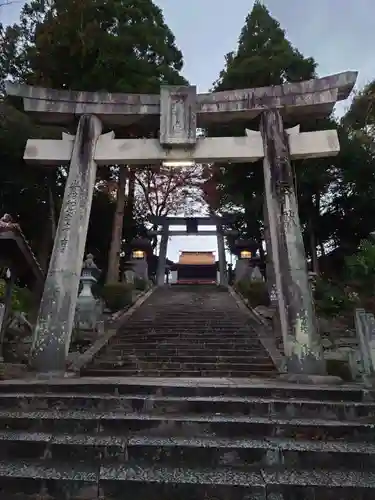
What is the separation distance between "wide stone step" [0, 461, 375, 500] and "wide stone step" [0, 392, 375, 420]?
0.92m

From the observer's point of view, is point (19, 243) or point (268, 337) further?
point (268, 337)

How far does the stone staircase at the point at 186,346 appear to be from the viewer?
Answer: 23.0 ft

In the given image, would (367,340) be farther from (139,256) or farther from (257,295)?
(139,256)

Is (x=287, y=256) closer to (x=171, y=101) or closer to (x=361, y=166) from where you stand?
(x=171, y=101)

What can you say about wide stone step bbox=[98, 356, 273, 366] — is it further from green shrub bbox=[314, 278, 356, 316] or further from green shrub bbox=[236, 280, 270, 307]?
green shrub bbox=[236, 280, 270, 307]

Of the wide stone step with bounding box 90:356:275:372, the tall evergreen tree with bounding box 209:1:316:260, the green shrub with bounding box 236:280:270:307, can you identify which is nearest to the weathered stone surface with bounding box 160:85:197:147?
the wide stone step with bounding box 90:356:275:372

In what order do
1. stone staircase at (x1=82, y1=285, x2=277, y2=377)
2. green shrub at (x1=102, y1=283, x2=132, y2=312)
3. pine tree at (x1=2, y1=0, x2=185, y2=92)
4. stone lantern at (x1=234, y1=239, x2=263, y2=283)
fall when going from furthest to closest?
1. stone lantern at (x1=234, y1=239, x2=263, y2=283)
2. pine tree at (x1=2, y1=0, x2=185, y2=92)
3. green shrub at (x1=102, y1=283, x2=132, y2=312)
4. stone staircase at (x1=82, y1=285, x2=277, y2=377)

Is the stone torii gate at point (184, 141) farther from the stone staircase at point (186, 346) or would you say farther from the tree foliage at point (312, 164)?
the tree foliage at point (312, 164)

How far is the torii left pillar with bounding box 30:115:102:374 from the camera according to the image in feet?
19.9

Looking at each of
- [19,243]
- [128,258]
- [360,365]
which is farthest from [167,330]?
[128,258]

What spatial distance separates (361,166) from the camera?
51.8 feet

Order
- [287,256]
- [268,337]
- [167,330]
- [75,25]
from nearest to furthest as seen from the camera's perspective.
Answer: [287,256] < [268,337] < [167,330] < [75,25]

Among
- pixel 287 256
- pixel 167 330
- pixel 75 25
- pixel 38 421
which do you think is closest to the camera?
pixel 38 421

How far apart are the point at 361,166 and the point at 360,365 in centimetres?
1197
